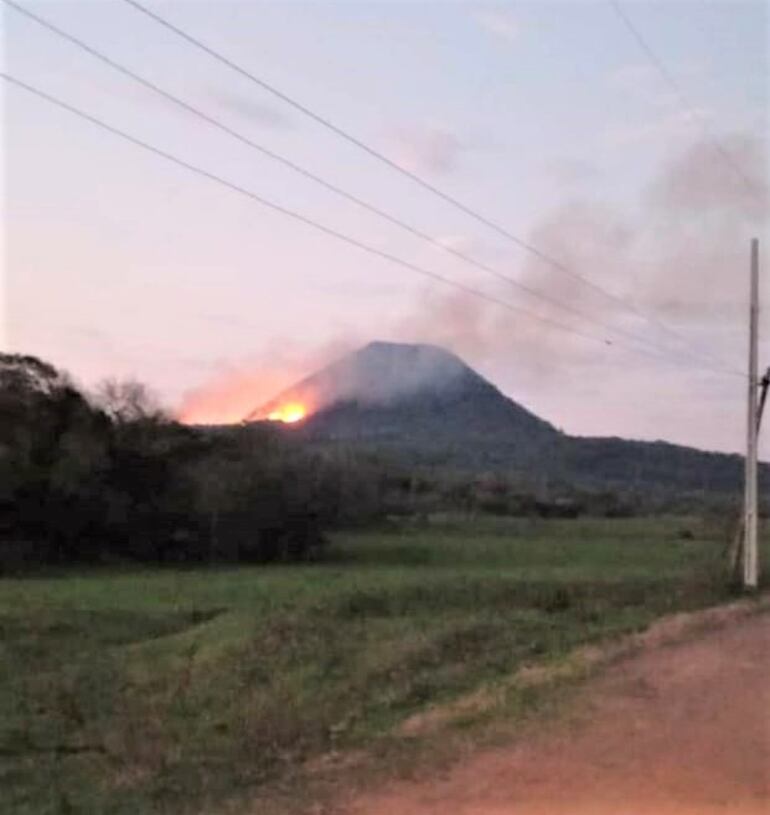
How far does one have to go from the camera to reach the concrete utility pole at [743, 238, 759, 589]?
3381 cm

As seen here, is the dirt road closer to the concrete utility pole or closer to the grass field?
the grass field

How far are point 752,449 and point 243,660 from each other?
1366cm

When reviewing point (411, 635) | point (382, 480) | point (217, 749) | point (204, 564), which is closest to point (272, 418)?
point (382, 480)

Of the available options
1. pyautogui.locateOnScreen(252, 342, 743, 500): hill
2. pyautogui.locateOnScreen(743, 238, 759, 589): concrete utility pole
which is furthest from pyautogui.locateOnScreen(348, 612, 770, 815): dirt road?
pyautogui.locateOnScreen(252, 342, 743, 500): hill

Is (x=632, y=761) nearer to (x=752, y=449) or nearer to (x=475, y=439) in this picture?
(x=752, y=449)

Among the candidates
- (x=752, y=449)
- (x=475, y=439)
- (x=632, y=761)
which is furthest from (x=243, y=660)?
(x=475, y=439)

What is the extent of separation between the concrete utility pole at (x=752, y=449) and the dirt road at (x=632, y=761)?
46.4ft

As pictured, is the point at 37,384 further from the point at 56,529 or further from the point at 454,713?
the point at 454,713

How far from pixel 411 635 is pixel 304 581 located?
18.3 m

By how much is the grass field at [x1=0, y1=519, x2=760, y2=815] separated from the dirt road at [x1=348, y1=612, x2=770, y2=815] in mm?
1482

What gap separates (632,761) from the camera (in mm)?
14062

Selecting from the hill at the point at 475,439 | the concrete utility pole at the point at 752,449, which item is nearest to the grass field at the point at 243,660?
the concrete utility pole at the point at 752,449

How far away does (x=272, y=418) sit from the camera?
7431 cm

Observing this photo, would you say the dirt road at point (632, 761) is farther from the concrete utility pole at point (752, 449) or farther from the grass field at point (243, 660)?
the concrete utility pole at point (752, 449)
